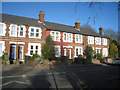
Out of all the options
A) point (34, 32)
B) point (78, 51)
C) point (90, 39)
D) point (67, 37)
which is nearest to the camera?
point (34, 32)

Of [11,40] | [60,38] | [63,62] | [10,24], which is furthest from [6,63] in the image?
[60,38]

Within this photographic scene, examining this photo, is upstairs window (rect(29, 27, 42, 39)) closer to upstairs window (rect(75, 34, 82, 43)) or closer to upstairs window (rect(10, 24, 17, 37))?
upstairs window (rect(10, 24, 17, 37))

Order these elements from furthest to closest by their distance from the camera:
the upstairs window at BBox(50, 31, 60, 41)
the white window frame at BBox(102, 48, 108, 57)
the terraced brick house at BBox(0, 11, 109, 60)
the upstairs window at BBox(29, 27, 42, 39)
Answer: the white window frame at BBox(102, 48, 108, 57) → the upstairs window at BBox(50, 31, 60, 41) → the upstairs window at BBox(29, 27, 42, 39) → the terraced brick house at BBox(0, 11, 109, 60)

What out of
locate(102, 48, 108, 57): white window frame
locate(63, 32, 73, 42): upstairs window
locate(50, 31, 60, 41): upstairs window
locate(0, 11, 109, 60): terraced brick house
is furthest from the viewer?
locate(102, 48, 108, 57): white window frame

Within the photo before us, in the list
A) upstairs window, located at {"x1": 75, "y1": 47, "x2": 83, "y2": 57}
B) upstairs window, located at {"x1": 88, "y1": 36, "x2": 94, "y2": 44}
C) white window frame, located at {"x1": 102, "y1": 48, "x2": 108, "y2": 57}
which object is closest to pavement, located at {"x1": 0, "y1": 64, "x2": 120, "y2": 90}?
upstairs window, located at {"x1": 75, "y1": 47, "x2": 83, "y2": 57}

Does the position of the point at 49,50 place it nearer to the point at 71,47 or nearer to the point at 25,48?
the point at 25,48

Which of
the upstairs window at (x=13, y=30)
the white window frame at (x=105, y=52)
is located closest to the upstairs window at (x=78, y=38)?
the white window frame at (x=105, y=52)

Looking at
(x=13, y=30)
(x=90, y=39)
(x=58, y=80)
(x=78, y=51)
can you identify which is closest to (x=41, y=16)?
(x=13, y=30)

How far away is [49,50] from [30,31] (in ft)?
15.4

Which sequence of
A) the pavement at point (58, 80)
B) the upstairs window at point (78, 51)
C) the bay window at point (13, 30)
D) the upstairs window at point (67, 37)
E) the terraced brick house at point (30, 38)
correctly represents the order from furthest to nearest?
the upstairs window at point (78, 51), the upstairs window at point (67, 37), the bay window at point (13, 30), the terraced brick house at point (30, 38), the pavement at point (58, 80)

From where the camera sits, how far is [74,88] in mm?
6078

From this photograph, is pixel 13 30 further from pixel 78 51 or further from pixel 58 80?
pixel 78 51

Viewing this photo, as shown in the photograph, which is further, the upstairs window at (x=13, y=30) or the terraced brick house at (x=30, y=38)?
the upstairs window at (x=13, y=30)

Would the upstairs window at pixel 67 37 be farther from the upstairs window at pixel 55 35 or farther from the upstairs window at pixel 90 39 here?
the upstairs window at pixel 90 39
